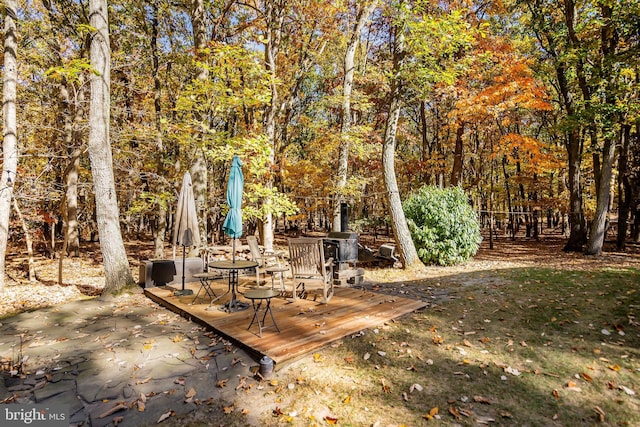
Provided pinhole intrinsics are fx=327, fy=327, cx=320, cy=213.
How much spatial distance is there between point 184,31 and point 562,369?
15.3m

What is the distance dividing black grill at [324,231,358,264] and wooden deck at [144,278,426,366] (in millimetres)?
881

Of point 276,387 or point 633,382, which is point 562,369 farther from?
point 276,387

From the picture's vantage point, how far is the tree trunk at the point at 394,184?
357 inches

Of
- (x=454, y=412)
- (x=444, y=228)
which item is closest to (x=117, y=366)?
(x=454, y=412)

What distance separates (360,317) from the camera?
4.89 metres

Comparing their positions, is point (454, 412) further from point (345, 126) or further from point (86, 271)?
point (86, 271)

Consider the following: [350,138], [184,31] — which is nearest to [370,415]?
[350,138]

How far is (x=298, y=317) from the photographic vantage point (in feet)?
15.8

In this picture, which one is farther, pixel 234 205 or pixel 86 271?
pixel 86 271

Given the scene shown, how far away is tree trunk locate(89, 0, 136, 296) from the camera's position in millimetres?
6551

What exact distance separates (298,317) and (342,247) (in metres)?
2.73

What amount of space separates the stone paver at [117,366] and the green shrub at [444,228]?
6867 millimetres

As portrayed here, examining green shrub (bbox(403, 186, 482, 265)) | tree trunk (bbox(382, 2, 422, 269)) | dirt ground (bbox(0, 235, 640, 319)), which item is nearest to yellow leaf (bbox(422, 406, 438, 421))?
dirt ground (bbox(0, 235, 640, 319))

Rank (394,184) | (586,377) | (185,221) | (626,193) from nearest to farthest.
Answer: (586,377) → (185,221) → (394,184) → (626,193)
